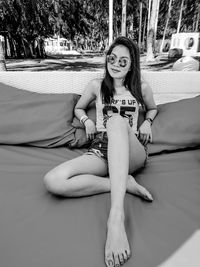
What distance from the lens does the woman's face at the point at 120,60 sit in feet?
4.89

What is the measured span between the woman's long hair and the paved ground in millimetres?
660

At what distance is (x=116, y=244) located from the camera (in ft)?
2.66

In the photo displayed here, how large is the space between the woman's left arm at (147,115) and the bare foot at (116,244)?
721 millimetres

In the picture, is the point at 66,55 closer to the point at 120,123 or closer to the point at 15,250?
the point at 120,123

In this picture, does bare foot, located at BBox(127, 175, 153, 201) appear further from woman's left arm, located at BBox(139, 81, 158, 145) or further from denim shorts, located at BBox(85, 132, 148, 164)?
woman's left arm, located at BBox(139, 81, 158, 145)

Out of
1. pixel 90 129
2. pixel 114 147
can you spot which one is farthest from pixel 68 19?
pixel 114 147

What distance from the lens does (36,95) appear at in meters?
1.78

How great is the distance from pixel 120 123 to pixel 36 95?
0.87m

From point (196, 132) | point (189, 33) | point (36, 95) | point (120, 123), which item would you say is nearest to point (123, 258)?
point (120, 123)

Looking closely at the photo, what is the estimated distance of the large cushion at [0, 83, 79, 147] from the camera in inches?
63.9

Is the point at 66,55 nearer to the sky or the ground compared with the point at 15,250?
nearer to the sky

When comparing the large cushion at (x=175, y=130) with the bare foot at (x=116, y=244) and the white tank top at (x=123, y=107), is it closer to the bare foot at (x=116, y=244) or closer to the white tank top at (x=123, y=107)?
the white tank top at (x=123, y=107)

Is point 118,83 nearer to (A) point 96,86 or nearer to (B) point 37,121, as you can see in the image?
(A) point 96,86

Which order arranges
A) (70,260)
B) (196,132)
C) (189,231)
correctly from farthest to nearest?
1. (196,132)
2. (189,231)
3. (70,260)
